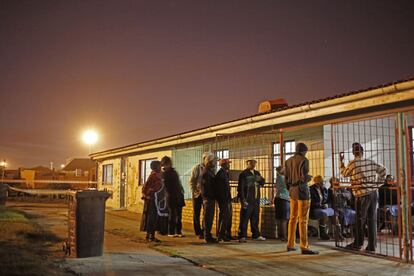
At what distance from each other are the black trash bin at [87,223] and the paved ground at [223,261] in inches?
7.9

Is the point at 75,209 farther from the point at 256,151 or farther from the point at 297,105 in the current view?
the point at 256,151

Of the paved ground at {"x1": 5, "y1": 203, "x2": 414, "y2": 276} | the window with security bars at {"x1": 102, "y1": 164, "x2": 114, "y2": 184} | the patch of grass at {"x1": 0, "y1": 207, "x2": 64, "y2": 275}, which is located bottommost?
the paved ground at {"x1": 5, "y1": 203, "x2": 414, "y2": 276}

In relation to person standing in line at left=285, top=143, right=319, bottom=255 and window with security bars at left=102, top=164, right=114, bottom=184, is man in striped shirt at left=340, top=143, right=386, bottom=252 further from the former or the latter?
window with security bars at left=102, top=164, right=114, bottom=184

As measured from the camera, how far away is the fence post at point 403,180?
22.6ft

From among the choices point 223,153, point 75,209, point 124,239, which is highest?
point 223,153

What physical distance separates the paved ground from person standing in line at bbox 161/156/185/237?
1.12 meters

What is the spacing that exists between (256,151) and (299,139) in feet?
5.10

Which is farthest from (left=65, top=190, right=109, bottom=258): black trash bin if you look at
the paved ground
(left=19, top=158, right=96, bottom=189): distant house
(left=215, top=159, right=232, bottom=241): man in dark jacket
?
(left=19, top=158, right=96, bottom=189): distant house

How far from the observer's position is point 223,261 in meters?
7.02

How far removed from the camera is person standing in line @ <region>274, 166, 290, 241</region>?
9.42 metres

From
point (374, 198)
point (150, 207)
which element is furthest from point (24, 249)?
point (374, 198)

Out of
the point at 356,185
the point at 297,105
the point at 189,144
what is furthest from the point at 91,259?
the point at 189,144

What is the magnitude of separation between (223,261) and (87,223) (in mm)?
2222

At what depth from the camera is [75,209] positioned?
7.19 m
